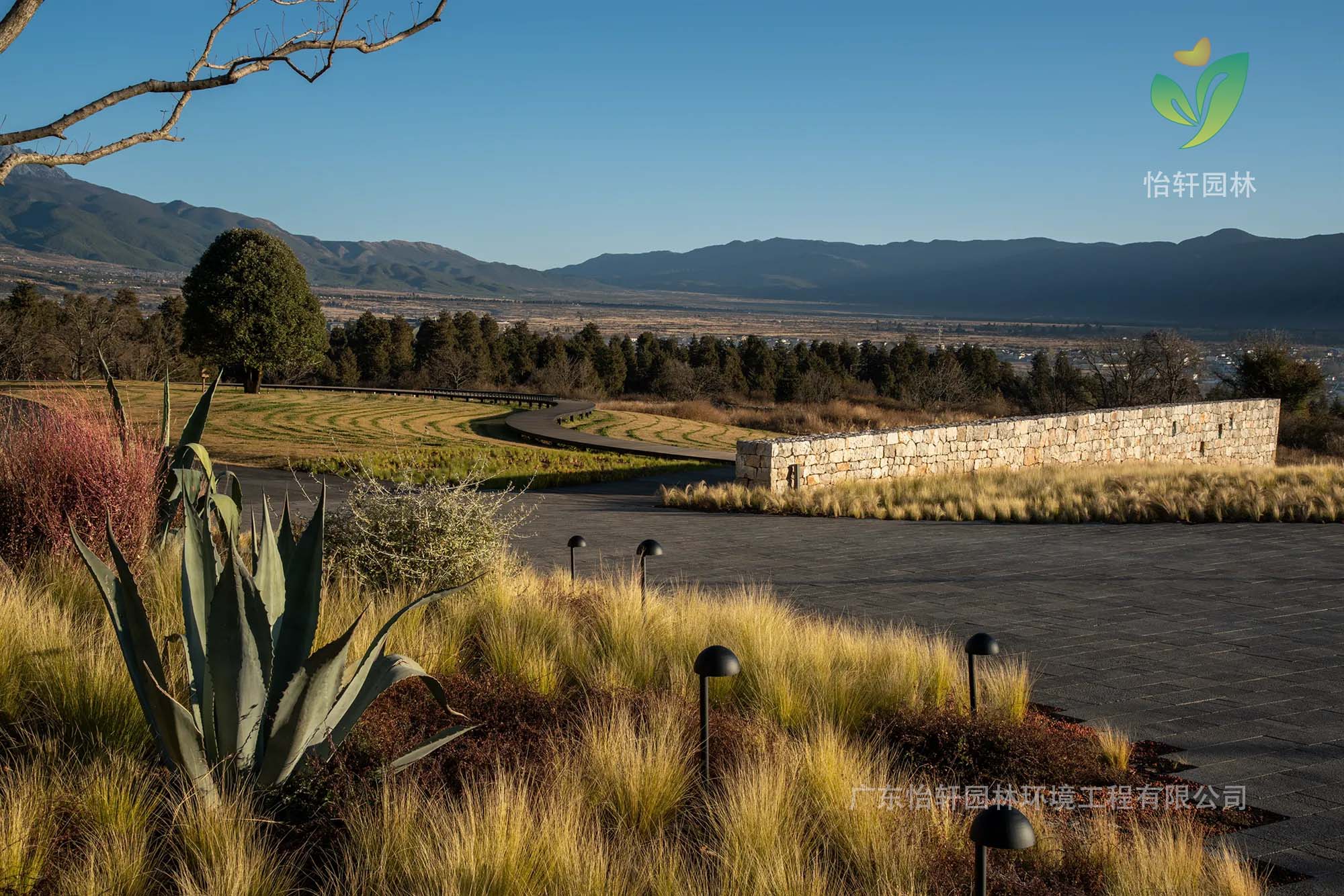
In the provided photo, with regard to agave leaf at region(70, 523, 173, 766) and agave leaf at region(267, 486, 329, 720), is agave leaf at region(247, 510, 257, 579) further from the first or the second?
agave leaf at region(70, 523, 173, 766)

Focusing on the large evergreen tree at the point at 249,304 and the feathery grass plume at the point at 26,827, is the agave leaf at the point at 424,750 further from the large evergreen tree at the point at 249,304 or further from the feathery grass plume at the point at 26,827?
the large evergreen tree at the point at 249,304

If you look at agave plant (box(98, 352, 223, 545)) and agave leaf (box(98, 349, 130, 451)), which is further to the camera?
agave plant (box(98, 352, 223, 545))

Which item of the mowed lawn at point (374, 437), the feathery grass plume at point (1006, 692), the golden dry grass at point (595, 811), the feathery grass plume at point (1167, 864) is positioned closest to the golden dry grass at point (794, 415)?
the mowed lawn at point (374, 437)

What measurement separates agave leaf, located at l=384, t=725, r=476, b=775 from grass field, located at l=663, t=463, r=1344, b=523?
39.7 feet

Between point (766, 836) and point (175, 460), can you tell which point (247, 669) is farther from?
point (175, 460)

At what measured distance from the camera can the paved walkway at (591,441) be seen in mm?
26188

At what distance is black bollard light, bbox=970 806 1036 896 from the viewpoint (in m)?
2.58

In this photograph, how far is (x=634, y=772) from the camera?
4070 millimetres

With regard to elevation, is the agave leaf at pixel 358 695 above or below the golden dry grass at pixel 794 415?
above

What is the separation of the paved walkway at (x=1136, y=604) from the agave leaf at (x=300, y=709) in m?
3.43

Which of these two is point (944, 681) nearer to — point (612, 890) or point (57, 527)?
point (612, 890)

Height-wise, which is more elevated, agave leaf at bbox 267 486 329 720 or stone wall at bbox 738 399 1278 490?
agave leaf at bbox 267 486 329 720

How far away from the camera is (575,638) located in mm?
6168

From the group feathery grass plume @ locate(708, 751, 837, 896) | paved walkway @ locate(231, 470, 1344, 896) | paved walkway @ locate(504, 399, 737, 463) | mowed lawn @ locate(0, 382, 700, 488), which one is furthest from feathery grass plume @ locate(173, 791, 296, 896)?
paved walkway @ locate(504, 399, 737, 463)
